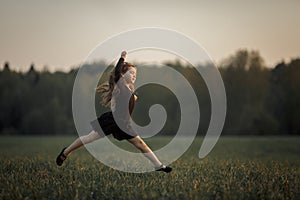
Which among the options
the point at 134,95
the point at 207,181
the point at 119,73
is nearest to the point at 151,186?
the point at 207,181

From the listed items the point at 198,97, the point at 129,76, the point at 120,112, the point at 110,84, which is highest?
the point at 198,97

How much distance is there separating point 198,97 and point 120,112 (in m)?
54.9

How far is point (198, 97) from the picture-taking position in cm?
6175

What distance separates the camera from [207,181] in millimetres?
6609

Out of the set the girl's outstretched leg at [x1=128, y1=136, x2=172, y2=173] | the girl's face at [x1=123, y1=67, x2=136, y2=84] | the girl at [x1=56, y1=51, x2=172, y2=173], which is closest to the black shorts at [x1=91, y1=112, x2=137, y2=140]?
the girl at [x1=56, y1=51, x2=172, y2=173]

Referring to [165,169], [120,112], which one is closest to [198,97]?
[165,169]

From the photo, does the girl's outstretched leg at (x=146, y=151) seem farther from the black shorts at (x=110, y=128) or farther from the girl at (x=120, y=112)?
the black shorts at (x=110, y=128)

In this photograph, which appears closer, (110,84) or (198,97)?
(110,84)

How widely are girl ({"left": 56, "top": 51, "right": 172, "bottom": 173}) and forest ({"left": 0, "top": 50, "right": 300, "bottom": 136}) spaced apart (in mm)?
46268

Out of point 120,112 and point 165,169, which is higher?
point 120,112

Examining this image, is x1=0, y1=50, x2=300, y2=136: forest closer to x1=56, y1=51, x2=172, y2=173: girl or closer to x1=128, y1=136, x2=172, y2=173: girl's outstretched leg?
x1=56, y1=51, x2=172, y2=173: girl

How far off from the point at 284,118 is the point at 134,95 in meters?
53.4

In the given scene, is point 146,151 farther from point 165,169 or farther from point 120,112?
point 120,112

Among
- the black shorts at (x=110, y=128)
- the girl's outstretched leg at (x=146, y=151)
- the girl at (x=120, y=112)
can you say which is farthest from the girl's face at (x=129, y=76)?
the girl's outstretched leg at (x=146, y=151)
